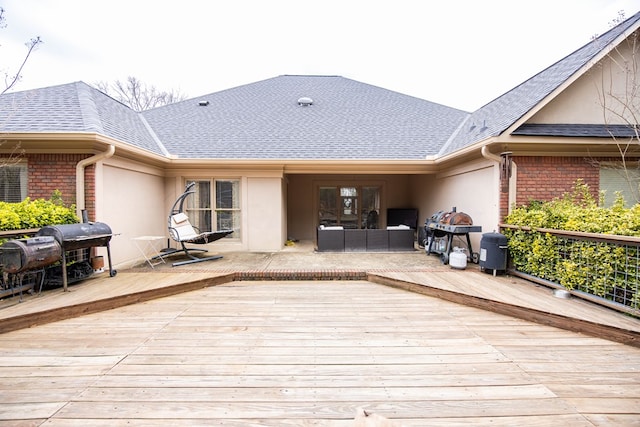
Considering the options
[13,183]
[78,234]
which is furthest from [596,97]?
[13,183]

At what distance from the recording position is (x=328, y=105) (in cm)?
1073

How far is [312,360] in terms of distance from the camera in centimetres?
283

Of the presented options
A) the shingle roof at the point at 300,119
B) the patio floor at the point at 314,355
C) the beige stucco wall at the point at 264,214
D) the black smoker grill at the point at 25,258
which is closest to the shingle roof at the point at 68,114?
the shingle roof at the point at 300,119

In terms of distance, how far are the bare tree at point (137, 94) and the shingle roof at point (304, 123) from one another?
391 inches

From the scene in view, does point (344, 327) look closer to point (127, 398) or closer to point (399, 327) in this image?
point (399, 327)

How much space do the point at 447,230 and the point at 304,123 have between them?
5744mm

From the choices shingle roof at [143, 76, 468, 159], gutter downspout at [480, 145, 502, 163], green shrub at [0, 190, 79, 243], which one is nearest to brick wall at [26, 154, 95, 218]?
green shrub at [0, 190, 79, 243]

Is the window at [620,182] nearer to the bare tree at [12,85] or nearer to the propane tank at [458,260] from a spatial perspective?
the propane tank at [458,260]

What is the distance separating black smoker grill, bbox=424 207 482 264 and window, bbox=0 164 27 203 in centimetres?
808

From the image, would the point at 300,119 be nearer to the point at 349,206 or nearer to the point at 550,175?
the point at 349,206

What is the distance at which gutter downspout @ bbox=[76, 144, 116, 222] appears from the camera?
518cm

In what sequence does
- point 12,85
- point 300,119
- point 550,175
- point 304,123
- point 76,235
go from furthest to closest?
point 300,119
point 304,123
point 550,175
point 12,85
point 76,235

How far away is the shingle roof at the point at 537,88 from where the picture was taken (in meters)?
5.53

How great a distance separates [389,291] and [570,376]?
2.63m
